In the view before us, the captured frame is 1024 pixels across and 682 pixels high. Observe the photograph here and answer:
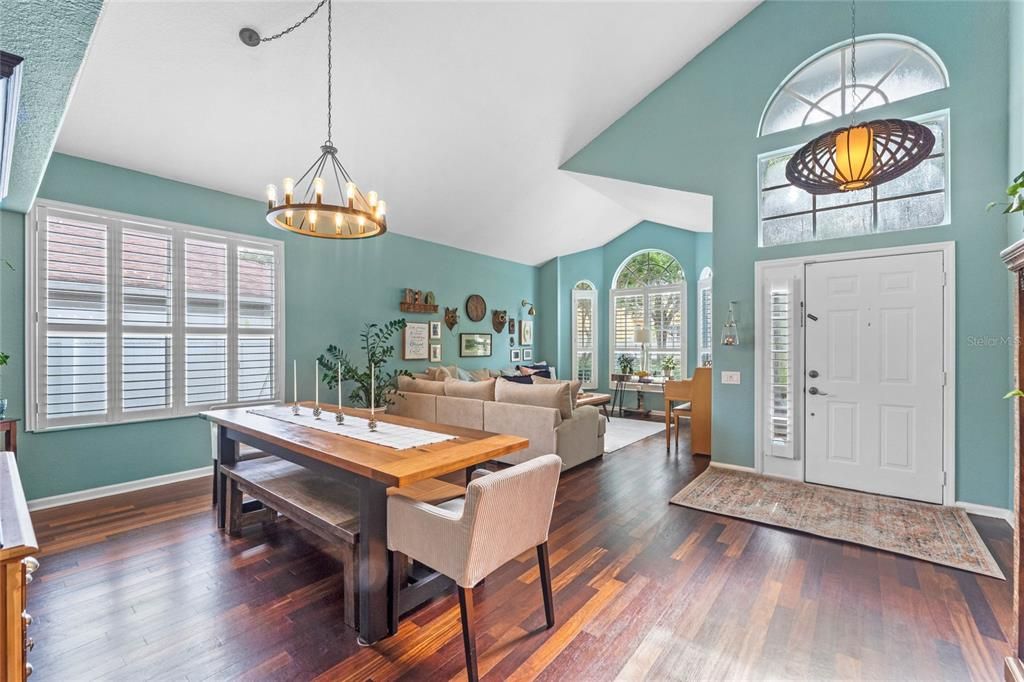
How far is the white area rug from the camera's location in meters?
5.62

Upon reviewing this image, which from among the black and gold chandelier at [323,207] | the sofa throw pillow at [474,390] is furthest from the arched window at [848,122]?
the black and gold chandelier at [323,207]

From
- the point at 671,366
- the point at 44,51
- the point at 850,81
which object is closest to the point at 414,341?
the point at 671,366

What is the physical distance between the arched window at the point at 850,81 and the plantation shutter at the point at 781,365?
1611mm

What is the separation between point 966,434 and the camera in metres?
3.45

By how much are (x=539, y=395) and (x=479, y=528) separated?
283 cm

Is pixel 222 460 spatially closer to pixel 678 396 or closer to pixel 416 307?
pixel 416 307

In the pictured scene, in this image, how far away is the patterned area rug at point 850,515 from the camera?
2768 millimetres

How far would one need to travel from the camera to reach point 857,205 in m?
3.93

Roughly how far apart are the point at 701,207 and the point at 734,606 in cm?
424

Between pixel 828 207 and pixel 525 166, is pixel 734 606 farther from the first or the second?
pixel 525 166

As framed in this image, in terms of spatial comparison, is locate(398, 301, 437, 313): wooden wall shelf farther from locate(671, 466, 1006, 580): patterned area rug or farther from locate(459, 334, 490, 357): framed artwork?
locate(671, 466, 1006, 580): patterned area rug

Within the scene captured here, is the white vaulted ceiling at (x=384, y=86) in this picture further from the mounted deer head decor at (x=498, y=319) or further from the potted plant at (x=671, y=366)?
the potted plant at (x=671, y=366)

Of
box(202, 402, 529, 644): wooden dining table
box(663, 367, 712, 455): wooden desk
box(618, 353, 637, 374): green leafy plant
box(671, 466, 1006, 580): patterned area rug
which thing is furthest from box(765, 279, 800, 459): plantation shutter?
box(618, 353, 637, 374): green leafy plant

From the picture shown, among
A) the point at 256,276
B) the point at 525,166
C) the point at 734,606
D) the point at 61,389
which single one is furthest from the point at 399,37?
the point at 734,606
